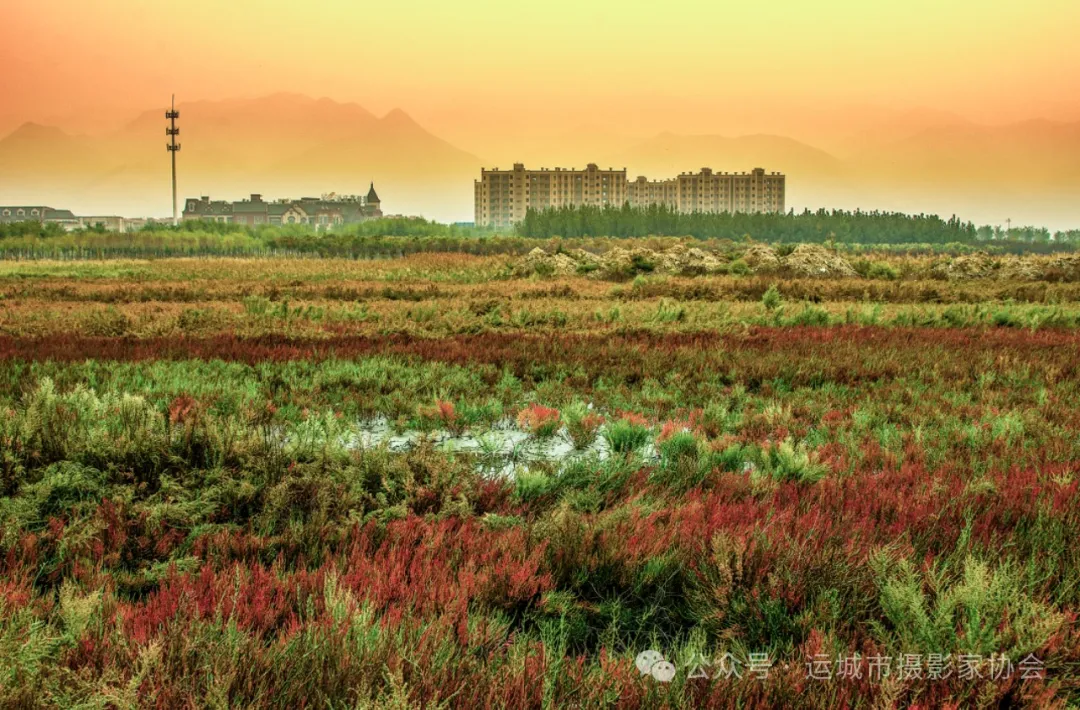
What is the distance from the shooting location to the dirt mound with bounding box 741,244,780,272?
39.3 meters

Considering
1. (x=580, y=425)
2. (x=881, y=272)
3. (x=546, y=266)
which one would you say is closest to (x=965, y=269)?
(x=881, y=272)

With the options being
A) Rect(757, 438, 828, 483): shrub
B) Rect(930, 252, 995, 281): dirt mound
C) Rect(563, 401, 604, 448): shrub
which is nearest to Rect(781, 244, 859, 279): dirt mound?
Rect(930, 252, 995, 281): dirt mound

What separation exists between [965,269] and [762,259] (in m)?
10.5

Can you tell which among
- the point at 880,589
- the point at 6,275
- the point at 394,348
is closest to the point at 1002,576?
the point at 880,589

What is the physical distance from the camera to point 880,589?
13.2ft

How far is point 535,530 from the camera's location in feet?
16.1

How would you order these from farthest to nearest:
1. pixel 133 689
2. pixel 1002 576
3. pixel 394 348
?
pixel 394 348, pixel 1002 576, pixel 133 689

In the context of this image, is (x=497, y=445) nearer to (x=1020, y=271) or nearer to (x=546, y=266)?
(x=546, y=266)

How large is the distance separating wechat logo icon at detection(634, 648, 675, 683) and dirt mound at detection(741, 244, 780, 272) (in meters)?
37.8

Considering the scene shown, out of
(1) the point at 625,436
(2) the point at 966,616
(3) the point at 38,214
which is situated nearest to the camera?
(2) the point at 966,616

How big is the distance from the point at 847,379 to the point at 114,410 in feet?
34.1

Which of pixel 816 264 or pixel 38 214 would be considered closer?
pixel 816 264

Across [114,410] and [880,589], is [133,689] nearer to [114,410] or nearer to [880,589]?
[880,589]

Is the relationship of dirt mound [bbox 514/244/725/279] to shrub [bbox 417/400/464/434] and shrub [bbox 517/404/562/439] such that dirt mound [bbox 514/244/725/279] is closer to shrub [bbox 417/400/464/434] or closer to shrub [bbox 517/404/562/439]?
shrub [bbox 417/400/464/434]
